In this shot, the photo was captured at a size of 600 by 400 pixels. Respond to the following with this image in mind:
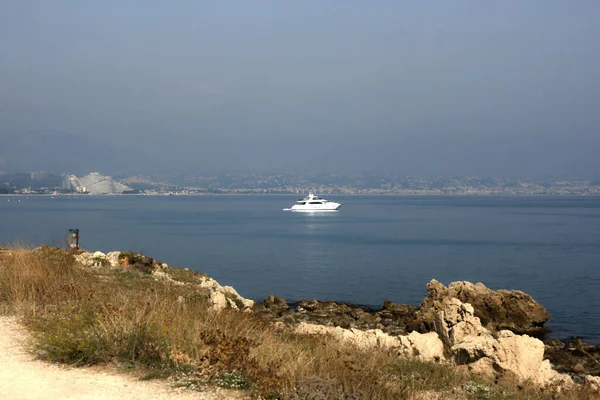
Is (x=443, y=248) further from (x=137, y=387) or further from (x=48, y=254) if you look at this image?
(x=137, y=387)

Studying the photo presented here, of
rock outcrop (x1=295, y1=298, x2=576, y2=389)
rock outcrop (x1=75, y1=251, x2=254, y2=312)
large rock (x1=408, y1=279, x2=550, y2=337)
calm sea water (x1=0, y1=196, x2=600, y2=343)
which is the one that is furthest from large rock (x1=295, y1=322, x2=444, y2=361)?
calm sea water (x1=0, y1=196, x2=600, y2=343)

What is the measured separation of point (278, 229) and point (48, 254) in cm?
6466

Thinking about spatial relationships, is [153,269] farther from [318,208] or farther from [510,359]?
[318,208]

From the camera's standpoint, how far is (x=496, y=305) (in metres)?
23.4

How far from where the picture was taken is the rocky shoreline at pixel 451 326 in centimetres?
1178

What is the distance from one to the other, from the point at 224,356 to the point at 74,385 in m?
1.73

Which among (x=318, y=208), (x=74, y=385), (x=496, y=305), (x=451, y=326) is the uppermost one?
(x=74, y=385)

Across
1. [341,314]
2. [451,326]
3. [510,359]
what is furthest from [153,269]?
[510,359]

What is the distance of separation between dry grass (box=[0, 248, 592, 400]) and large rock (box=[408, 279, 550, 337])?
43.4 ft

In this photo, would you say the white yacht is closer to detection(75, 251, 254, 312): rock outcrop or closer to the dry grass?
detection(75, 251, 254, 312): rock outcrop

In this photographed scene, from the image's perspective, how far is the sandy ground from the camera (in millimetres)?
6645

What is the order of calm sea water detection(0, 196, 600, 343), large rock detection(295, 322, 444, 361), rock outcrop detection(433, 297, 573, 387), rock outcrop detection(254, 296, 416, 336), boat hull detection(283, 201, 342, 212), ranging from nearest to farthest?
rock outcrop detection(433, 297, 573, 387), large rock detection(295, 322, 444, 361), rock outcrop detection(254, 296, 416, 336), calm sea water detection(0, 196, 600, 343), boat hull detection(283, 201, 342, 212)

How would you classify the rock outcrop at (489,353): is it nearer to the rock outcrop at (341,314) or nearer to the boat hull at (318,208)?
the rock outcrop at (341,314)

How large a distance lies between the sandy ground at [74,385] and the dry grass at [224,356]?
0.23 m
